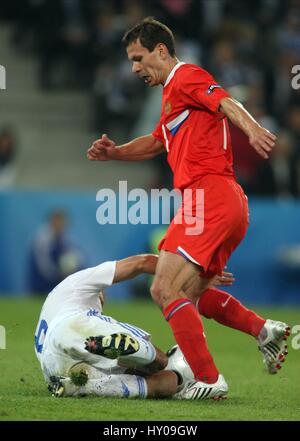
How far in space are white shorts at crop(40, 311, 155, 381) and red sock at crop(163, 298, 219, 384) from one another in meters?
0.20

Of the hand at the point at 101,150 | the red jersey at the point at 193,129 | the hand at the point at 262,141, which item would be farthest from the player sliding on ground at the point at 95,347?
the hand at the point at 262,141

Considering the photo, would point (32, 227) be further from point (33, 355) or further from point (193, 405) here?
point (193, 405)

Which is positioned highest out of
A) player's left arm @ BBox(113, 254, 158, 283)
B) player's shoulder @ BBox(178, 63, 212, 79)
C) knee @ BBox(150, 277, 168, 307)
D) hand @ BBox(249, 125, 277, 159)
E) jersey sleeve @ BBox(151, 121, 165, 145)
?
player's shoulder @ BBox(178, 63, 212, 79)

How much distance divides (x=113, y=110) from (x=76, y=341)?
11.5 m

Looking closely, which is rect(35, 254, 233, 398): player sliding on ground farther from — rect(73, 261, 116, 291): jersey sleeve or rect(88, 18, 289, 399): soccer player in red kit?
rect(88, 18, 289, 399): soccer player in red kit

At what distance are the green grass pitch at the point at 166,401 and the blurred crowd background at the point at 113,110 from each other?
316 cm

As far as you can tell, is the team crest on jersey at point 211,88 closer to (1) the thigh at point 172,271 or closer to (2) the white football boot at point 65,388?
(1) the thigh at point 172,271

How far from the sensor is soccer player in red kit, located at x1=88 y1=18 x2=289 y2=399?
7145 millimetres

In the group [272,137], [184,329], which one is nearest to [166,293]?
[184,329]

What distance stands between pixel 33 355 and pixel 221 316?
2.37 metres

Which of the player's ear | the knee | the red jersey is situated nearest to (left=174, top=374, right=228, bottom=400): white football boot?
the knee

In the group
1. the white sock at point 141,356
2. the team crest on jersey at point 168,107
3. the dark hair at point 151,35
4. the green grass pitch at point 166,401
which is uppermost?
the dark hair at point 151,35

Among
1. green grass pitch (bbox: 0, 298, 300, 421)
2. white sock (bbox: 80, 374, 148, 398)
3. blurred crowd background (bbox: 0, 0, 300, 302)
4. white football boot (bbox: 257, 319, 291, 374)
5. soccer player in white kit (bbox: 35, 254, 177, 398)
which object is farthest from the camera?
blurred crowd background (bbox: 0, 0, 300, 302)

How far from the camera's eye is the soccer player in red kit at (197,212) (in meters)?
7.14
